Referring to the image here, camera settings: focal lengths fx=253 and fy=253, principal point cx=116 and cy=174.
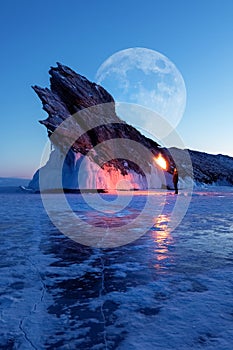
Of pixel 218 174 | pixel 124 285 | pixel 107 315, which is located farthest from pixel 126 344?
pixel 218 174

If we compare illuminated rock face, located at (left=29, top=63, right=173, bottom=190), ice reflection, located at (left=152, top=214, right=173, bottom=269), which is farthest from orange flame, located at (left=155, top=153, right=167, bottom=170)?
ice reflection, located at (left=152, top=214, right=173, bottom=269)

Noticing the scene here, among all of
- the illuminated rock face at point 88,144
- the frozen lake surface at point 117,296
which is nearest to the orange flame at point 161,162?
the illuminated rock face at point 88,144

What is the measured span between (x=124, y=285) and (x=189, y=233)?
10.2 feet

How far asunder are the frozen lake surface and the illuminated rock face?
51.0ft

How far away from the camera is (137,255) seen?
387 cm

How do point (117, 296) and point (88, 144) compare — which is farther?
point (88, 144)

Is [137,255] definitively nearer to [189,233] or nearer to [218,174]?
[189,233]

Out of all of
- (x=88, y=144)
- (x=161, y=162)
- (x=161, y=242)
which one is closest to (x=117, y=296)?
(x=161, y=242)

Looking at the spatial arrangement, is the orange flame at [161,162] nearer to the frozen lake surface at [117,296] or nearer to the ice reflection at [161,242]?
the ice reflection at [161,242]

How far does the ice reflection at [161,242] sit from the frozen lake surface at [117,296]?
0.06 ft

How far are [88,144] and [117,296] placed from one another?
20131 mm

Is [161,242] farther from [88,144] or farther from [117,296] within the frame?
[88,144]

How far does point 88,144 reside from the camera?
72.4ft

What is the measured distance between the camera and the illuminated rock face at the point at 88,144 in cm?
2041
